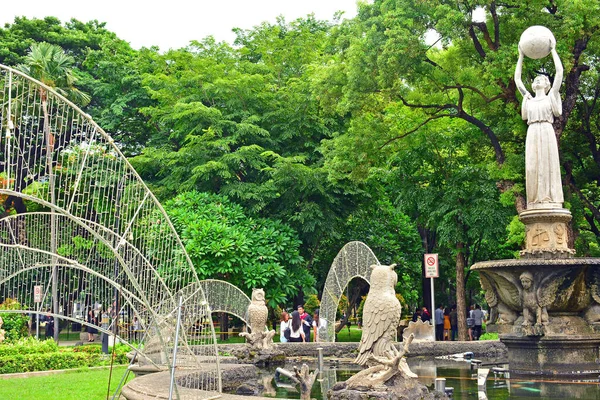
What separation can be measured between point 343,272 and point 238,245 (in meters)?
4.21

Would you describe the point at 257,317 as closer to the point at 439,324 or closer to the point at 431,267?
the point at 431,267

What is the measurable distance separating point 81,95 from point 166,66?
3841mm

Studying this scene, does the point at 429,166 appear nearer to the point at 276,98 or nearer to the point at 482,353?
the point at 276,98

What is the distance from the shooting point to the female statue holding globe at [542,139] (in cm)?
1374

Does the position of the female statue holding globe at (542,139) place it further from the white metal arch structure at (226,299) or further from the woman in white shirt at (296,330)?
the woman in white shirt at (296,330)

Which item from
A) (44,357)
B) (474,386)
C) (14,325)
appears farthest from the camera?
(14,325)

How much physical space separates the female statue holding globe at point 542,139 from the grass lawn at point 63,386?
8.69m

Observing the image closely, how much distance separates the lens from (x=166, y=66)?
104 feet

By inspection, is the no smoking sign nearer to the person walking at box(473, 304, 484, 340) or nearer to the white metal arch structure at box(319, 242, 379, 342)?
the white metal arch structure at box(319, 242, 379, 342)

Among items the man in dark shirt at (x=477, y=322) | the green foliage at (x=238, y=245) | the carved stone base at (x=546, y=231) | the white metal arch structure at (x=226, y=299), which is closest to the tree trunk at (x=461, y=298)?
the man in dark shirt at (x=477, y=322)

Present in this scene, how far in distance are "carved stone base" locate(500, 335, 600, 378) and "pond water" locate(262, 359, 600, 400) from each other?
63 cm

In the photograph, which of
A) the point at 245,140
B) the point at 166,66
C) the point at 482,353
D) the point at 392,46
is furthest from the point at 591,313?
the point at 166,66

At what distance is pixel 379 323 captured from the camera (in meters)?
10.7

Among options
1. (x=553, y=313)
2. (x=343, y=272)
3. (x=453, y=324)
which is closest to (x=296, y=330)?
(x=343, y=272)
